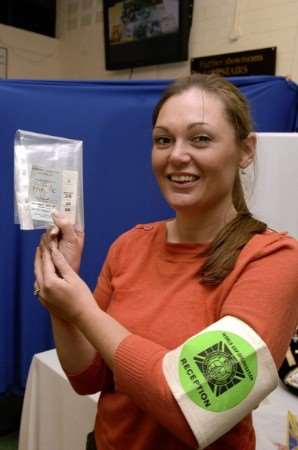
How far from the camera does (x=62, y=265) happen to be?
0.70m

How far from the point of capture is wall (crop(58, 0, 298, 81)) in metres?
2.40

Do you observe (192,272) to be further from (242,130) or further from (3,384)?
(3,384)

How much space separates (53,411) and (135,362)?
0.89 metres

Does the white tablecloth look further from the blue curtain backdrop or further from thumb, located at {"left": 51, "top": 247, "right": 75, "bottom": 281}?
thumb, located at {"left": 51, "top": 247, "right": 75, "bottom": 281}

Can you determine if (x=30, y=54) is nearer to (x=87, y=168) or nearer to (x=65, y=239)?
(x=87, y=168)

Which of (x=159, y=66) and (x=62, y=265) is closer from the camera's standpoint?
(x=62, y=265)

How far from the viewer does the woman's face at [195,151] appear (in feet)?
2.37

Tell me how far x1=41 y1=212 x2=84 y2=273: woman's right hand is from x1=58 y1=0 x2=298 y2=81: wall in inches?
79.6

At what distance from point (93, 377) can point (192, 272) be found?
0.91ft

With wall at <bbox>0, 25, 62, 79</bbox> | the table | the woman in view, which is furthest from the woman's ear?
wall at <bbox>0, 25, 62, 79</bbox>

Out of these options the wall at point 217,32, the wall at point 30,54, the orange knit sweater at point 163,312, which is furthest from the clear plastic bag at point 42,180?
the wall at point 30,54

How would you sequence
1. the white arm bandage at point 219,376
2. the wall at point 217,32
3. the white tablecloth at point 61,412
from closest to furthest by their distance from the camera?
the white arm bandage at point 219,376 → the white tablecloth at point 61,412 → the wall at point 217,32

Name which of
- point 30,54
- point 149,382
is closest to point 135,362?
point 149,382

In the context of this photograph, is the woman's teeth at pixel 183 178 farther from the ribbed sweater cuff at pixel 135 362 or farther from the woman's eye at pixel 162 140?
the ribbed sweater cuff at pixel 135 362
